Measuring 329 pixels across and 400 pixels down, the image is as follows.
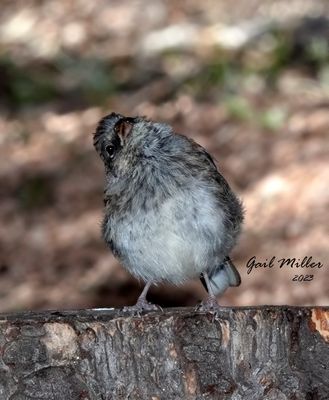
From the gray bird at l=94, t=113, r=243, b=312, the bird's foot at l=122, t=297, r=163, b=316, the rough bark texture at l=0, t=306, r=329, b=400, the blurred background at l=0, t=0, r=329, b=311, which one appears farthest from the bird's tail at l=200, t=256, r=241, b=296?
the blurred background at l=0, t=0, r=329, b=311

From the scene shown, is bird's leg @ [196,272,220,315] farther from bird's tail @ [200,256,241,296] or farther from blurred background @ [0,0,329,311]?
blurred background @ [0,0,329,311]

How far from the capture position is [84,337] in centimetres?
444

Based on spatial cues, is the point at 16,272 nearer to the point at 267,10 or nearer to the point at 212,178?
the point at 212,178

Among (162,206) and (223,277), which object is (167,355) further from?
(223,277)

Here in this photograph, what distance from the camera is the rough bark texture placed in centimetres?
440

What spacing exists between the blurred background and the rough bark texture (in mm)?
3221

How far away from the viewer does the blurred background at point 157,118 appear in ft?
27.9

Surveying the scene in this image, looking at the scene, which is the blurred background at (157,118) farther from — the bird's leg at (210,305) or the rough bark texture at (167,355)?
the rough bark texture at (167,355)

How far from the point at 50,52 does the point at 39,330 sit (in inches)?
324

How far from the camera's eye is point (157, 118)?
1045cm

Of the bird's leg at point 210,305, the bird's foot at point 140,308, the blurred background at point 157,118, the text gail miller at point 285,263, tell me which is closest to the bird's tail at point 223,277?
the bird's leg at point 210,305

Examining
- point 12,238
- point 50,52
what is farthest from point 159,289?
point 50,52

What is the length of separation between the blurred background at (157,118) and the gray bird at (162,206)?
2484 millimetres

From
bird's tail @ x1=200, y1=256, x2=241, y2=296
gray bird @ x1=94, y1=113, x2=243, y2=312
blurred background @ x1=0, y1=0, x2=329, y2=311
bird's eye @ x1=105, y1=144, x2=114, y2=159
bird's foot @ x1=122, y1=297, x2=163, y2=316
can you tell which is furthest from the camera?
blurred background @ x1=0, y1=0, x2=329, y2=311
